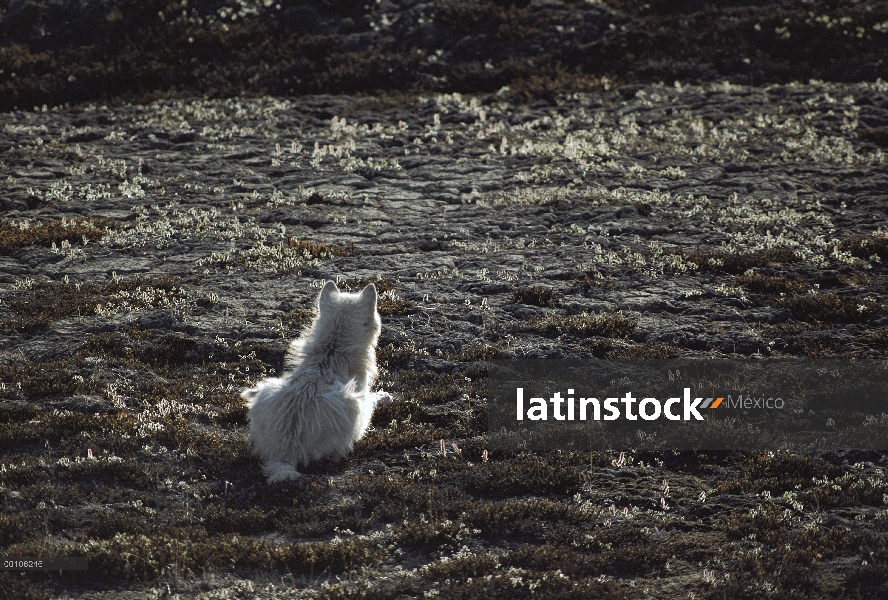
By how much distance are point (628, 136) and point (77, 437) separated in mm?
22743

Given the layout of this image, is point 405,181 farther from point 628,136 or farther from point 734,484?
point 734,484

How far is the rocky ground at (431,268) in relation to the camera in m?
8.02

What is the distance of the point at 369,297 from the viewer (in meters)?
10.6

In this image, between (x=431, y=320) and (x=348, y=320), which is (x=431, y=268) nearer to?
(x=431, y=320)

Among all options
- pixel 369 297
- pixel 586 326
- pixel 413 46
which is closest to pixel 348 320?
pixel 369 297

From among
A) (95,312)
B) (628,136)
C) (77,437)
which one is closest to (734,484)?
(77,437)

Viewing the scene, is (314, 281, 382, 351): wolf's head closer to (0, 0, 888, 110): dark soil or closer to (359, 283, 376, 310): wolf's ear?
(359, 283, 376, 310): wolf's ear

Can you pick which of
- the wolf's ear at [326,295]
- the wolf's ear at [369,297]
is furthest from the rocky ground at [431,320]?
the wolf's ear at [326,295]

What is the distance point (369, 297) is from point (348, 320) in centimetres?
42

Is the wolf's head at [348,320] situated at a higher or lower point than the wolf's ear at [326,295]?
lower

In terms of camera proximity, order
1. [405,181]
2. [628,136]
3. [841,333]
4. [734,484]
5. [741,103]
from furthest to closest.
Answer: [741,103] < [628,136] < [405,181] < [841,333] < [734,484]

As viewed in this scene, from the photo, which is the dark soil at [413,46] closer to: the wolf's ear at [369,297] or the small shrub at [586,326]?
the small shrub at [586,326]

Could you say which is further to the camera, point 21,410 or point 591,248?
point 591,248

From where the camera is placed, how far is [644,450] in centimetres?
1040
